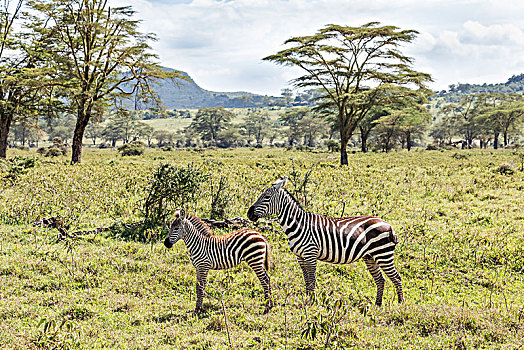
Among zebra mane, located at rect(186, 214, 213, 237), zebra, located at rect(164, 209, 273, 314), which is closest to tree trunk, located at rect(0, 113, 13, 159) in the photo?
zebra mane, located at rect(186, 214, 213, 237)

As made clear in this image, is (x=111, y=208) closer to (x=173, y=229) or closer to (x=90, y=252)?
(x=90, y=252)

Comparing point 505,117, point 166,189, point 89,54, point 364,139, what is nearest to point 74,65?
point 89,54

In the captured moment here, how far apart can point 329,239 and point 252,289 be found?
191cm

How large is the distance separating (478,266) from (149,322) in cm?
718

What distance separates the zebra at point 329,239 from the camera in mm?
6461

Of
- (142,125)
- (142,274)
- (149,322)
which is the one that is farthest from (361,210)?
(142,125)

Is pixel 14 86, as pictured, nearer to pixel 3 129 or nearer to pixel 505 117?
pixel 3 129

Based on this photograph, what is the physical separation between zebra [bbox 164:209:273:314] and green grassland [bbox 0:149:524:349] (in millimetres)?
469

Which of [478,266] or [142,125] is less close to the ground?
[142,125]

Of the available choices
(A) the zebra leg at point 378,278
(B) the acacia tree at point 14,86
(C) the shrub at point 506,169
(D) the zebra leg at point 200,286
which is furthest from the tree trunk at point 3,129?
(C) the shrub at point 506,169

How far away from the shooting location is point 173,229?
6.53 m

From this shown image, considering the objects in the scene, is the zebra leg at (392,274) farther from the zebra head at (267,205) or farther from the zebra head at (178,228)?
the zebra head at (178,228)

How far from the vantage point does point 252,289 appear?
7.29m

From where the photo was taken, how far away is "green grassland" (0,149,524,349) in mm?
5320
